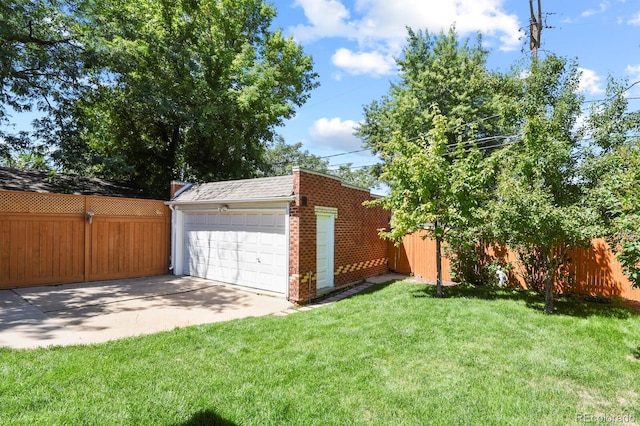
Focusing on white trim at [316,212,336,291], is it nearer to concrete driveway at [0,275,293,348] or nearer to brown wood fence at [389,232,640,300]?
concrete driveway at [0,275,293,348]

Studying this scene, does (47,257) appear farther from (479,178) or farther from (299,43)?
(299,43)

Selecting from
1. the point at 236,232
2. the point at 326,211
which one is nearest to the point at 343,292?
the point at 326,211

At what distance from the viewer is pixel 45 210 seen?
31.7 ft

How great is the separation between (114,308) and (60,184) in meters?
7.15

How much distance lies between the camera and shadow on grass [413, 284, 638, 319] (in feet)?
22.2

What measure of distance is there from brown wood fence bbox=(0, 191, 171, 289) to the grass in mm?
6108

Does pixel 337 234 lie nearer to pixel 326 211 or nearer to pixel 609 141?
pixel 326 211

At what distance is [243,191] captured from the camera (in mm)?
10000

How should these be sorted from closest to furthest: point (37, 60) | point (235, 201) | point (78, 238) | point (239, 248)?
1. point (235, 201)
2. point (239, 248)
3. point (78, 238)
4. point (37, 60)

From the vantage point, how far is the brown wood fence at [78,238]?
9203 millimetres

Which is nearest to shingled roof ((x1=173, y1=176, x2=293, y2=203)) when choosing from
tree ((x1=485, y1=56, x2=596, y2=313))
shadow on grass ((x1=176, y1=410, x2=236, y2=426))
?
tree ((x1=485, y1=56, x2=596, y2=313))

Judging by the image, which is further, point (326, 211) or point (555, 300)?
point (326, 211)

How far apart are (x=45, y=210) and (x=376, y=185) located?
26.9 metres

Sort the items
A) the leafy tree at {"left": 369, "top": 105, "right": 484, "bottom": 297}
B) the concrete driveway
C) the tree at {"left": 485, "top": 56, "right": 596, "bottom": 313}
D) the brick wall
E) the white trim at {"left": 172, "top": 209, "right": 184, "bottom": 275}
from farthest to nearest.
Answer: the white trim at {"left": 172, "top": 209, "right": 184, "bottom": 275} → the brick wall → the leafy tree at {"left": 369, "top": 105, "right": 484, "bottom": 297} → the tree at {"left": 485, "top": 56, "right": 596, "bottom": 313} → the concrete driveway
